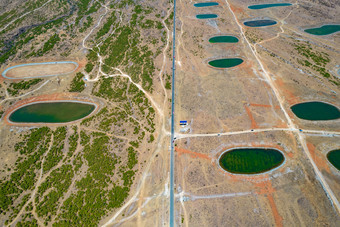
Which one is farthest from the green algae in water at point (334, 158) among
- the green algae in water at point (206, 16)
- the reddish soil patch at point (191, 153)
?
the green algae in water at point (206, 16)

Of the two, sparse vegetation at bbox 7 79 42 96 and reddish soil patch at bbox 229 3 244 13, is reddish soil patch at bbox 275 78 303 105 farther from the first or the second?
sparse vegetation at bbox 7 79 42 96

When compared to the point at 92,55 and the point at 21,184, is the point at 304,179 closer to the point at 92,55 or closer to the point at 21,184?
the point at 21,184

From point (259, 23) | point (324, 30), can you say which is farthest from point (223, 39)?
point (324, 30)

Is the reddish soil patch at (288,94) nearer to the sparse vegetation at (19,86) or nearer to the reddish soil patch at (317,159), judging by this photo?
the reddish soil patch at (317,159)

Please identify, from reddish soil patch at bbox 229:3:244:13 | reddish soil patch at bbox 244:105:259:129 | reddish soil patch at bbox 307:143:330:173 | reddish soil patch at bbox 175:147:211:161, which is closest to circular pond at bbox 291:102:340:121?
reddish soil patch at bbox 307:143:330:173

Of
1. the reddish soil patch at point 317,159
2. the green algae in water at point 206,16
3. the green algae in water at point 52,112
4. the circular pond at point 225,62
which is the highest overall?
the green algae in water at point 206,16

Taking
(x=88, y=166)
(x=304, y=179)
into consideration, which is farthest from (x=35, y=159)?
(x=304, y=179)
